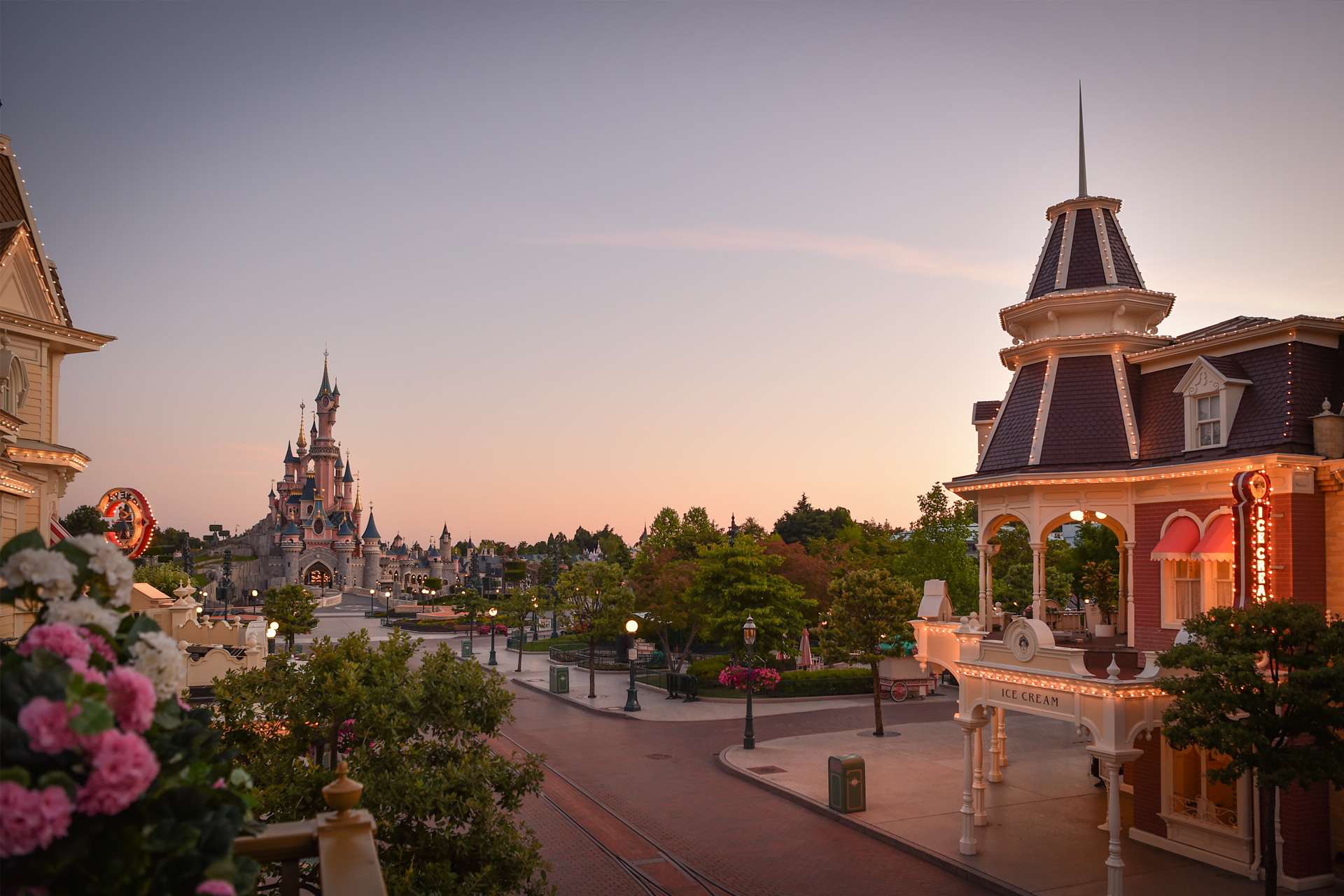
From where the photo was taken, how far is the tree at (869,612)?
29.7 metres

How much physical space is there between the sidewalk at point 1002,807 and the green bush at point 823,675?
762 cm

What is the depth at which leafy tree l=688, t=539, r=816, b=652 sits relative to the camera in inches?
1419

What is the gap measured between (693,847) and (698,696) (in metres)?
19.3

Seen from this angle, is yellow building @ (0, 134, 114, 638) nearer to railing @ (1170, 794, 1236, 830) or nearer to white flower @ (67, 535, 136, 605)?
white flower @ (67, 535, 136, 605)

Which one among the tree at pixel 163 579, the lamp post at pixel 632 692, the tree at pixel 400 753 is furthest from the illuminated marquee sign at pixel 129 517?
the tree at pixel 163 579

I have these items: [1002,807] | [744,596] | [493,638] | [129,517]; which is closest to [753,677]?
[744,596]

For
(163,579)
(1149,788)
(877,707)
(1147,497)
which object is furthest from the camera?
(163,579)

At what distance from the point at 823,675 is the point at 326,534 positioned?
130 metres

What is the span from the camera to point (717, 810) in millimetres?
20328

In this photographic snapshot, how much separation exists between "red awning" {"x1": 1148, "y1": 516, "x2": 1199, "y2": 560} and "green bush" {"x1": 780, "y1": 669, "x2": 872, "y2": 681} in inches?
863

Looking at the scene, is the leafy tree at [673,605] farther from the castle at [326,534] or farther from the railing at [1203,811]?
the castle at [326,534]

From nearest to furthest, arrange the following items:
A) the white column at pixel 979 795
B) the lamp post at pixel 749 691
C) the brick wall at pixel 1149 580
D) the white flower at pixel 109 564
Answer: the white flower at pixel 109 564 < the brick wall at pixel 1149 580 < the white column at pixel 979 795 < the lamp post at pixel 749 691

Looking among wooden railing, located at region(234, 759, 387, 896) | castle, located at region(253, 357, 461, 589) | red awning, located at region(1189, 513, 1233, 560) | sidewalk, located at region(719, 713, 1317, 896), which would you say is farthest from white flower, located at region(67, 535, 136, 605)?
castle, located at region(253, 357, 461, 589)

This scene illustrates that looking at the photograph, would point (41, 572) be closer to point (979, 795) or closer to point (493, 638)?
point (979, 795)
